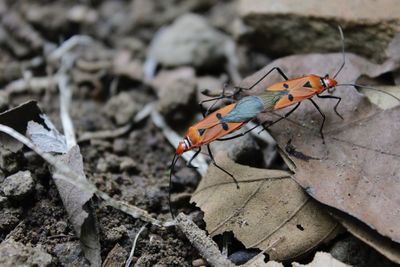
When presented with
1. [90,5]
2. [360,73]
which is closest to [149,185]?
[360,73]

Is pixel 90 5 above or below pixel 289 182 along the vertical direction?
above

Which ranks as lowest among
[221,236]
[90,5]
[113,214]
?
[221,236]

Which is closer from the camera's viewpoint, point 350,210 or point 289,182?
point 350,210

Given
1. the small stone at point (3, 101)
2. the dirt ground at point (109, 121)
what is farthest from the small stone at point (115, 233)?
the small stone at point (3, 101)

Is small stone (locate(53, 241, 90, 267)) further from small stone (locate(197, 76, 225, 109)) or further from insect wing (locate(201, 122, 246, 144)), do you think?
small stone (locate(197, 76, 225, 109))

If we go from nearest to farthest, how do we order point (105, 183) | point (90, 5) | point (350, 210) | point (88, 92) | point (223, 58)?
point (350, 210)
point (105, 183)
point (88, 92)
point (223, 58)
point (90, 5)

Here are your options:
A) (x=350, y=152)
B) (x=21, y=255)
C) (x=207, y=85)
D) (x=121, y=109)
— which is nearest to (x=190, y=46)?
(x=207, y=85)

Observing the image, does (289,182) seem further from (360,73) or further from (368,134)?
(360,73)

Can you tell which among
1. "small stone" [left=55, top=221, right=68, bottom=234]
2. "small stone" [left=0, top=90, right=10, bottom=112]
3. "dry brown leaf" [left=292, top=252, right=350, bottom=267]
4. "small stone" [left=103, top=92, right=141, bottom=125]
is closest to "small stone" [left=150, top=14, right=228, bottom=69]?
"small stone" [left=103, top=92, right=141, bottom=125]
